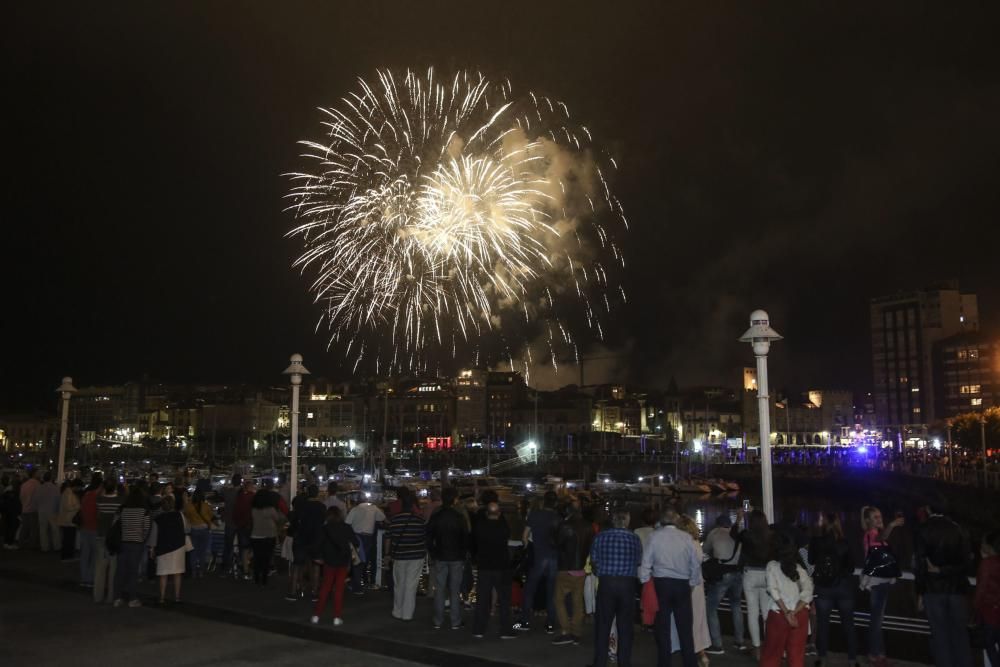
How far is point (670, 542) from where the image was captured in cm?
753

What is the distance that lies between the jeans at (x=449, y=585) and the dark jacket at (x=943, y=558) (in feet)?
15.5

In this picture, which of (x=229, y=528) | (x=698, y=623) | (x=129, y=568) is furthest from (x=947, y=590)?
(x=229, y=528)

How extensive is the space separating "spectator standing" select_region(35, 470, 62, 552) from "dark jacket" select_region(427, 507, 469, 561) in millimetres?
9428

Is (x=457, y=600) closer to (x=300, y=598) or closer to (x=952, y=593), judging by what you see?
(x=300, y=598)

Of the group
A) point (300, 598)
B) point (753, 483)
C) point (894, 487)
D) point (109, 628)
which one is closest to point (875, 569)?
point (300, 598)

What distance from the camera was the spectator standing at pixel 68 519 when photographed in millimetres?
14336

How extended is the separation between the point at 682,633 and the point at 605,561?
35.7 inches

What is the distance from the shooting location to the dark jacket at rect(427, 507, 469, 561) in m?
9.66

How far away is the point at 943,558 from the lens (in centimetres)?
721

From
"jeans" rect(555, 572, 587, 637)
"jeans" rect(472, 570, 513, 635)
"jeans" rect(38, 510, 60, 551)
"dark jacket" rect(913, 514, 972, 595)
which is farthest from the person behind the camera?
"jeans" rect(38, 510, 60, 551)

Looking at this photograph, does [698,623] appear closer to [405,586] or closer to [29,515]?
[405,586]

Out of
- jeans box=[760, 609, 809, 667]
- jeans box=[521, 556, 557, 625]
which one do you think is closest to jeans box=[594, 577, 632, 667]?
jeans box=[760, 609, 809, 667]

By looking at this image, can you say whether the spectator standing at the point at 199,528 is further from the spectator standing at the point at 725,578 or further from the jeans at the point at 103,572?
the spectator standing at the point at 725,578

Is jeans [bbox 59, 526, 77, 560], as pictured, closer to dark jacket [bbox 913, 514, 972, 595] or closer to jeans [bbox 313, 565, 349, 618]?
jeans [bbox 313, 565, 349, 618]
